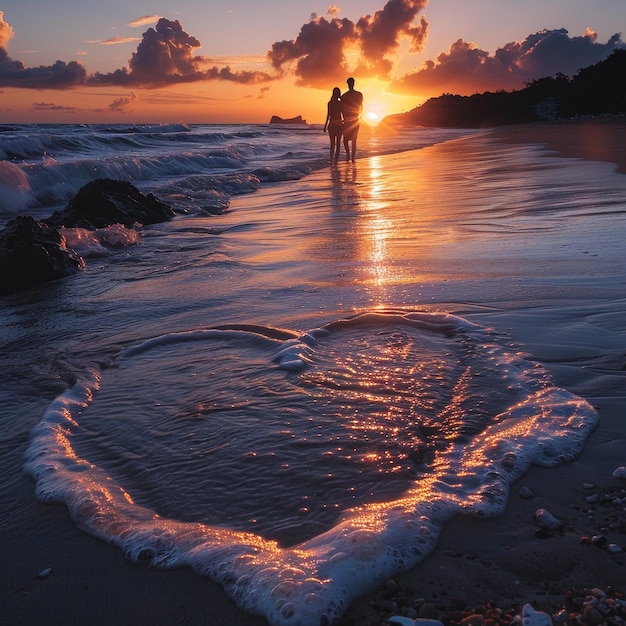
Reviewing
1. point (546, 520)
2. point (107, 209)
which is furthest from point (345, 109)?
point (546, 520)

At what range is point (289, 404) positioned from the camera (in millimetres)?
2465

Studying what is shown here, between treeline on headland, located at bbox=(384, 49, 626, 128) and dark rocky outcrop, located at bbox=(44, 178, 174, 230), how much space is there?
1419 inches

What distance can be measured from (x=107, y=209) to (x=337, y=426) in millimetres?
6634

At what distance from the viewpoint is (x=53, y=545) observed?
1.74m

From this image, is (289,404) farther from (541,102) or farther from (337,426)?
(541,102)

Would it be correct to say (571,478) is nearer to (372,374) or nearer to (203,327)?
(372,374)

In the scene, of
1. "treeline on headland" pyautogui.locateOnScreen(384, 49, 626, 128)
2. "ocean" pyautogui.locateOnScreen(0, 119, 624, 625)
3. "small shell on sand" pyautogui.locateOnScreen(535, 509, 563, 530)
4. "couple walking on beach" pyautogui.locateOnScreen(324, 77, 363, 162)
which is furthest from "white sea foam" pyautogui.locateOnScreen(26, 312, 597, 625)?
"treeline on headland" pyautogui.locateOnScreen(384, 49, 626, 128)

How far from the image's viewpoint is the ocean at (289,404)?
169 cm

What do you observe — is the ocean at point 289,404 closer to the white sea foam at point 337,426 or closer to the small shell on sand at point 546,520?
the white sea foam at point 337,426

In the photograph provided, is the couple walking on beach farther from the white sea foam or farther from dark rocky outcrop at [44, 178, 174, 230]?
the white sea foam

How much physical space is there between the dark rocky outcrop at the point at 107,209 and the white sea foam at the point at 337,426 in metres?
4.99

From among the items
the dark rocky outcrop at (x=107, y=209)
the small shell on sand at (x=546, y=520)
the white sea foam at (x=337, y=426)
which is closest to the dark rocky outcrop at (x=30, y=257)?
the dark rocky outcrop at (x=107, y=209)

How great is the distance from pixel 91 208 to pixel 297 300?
5.14 meters

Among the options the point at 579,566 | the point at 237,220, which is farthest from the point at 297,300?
the point at 237,220
